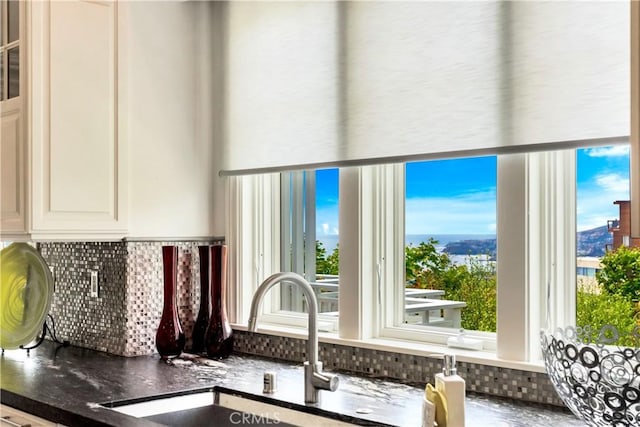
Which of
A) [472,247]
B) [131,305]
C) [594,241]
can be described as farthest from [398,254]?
[131,305]

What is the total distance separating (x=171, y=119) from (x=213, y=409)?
1318 millimetres

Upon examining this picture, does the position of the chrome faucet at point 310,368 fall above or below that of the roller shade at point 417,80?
below

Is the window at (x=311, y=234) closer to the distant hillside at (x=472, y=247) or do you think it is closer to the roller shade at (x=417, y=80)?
the roller shade at (x=417, y=80)

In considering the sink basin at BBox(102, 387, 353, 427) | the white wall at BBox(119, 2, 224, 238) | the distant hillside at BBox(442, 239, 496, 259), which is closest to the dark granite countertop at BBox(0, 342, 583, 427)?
the sink basin at BBox(102, 387, 353, 427)

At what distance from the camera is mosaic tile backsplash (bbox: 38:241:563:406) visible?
290cm

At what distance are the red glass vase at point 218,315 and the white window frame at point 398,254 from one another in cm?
19

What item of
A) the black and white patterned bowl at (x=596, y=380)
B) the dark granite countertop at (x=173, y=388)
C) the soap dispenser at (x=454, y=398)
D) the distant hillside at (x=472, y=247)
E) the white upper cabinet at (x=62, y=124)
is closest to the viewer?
the black and white patterned bowl at (x=596, y=380)

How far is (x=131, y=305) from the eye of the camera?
10.3 feet

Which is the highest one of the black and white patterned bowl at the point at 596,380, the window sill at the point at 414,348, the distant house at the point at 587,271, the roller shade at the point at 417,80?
the roller shade at the point at 417,80

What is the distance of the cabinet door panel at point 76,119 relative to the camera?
2.86m

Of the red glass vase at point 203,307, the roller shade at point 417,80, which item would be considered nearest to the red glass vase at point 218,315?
the red glass vase at point 203,307

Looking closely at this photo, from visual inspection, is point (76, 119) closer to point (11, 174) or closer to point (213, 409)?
point (11, 174)

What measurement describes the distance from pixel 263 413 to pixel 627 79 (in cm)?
143

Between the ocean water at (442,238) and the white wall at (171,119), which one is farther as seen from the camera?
the white wall at (171,119)
